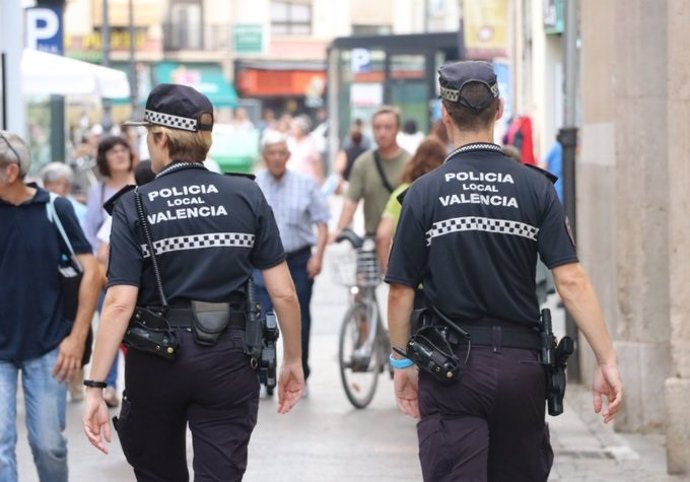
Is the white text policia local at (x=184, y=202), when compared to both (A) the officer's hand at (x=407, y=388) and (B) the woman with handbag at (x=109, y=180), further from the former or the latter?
(B) the woman with handbag at (x=109, y=180)

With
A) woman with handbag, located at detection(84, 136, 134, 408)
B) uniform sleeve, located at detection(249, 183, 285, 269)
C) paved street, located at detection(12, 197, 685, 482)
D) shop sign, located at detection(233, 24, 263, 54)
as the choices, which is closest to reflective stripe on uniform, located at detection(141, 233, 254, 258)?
uniform sleeve, located at detection(249, 183, 285, 269)

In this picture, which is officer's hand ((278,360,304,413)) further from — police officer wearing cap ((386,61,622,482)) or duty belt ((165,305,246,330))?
police officer wearing cap ((386,61,622,482))

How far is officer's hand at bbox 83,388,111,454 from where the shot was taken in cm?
575

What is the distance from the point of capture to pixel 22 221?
23.5ft

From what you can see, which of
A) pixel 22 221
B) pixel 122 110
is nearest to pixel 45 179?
pixel 22 221

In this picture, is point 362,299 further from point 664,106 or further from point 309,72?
point 309,72

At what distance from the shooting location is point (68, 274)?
7262 mm

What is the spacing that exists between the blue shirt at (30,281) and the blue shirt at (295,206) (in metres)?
5.01

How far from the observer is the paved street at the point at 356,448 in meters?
9.38

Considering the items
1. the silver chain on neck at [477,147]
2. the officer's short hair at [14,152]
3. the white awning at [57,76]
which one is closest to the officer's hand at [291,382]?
the silver chain on neck at [477,147]

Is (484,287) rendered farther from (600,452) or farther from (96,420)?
(600,452)

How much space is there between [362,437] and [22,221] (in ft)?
13.2

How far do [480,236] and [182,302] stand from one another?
1.01 m

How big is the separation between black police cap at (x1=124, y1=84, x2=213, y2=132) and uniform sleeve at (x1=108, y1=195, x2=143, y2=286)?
12.3 inches
